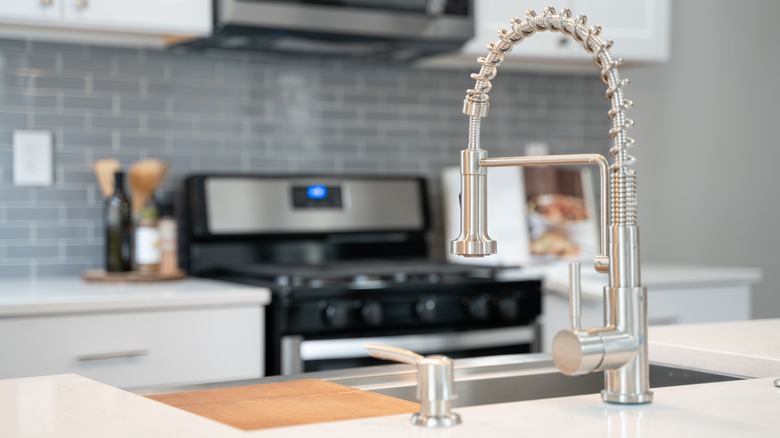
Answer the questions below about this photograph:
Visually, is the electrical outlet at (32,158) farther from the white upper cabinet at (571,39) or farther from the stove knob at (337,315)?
the white upper cabinet at (571,39)

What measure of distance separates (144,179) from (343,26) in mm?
745

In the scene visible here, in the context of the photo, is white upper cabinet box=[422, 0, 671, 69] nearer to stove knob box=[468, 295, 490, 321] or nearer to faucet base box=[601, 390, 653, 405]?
stove knob box=[468, 295, 490, 321]

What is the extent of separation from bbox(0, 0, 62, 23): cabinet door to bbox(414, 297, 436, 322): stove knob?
48.4 inches

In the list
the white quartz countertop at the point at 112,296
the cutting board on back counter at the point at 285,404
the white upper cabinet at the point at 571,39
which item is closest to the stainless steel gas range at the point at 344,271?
the white quartz countertop at the point at 112,296

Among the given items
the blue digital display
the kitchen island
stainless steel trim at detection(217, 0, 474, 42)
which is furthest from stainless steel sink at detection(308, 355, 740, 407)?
the blue digital display

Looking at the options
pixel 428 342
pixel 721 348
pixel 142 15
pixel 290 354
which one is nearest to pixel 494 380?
pixel 721 348

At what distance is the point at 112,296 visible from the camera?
2.50 metres

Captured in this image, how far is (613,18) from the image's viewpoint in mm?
3498

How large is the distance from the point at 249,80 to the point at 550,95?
1196 millimetres

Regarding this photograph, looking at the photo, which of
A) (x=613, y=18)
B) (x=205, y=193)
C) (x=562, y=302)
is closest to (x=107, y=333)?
(x=205, y=193)

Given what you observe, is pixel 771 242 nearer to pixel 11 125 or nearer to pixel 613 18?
pixel 613 18

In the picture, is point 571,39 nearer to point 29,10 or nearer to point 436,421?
point 29,10

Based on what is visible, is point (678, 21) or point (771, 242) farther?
point (678, 21)

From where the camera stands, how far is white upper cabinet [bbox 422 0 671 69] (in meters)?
3.29
